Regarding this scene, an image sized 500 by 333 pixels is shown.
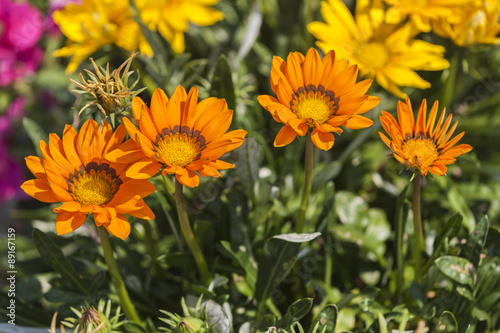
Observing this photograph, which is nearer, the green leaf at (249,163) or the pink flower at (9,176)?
the green leaf at (249,163)

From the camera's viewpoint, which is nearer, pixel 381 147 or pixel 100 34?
pixel 100 34

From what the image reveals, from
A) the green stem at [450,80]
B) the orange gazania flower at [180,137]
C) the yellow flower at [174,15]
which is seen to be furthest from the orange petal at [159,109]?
the green stem at [450,80]

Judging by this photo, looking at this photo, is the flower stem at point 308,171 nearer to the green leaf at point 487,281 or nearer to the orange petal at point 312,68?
the orange petal at point 312,68

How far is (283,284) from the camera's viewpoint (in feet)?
4.30

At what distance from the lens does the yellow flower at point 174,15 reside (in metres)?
1.33

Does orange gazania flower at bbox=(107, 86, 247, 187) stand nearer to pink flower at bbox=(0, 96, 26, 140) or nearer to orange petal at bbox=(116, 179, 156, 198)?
orange petal at bbox=(116, 179, 156, 198)

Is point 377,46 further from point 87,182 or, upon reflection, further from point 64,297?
point 64,297

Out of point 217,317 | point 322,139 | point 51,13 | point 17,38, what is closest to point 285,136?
point 322,139

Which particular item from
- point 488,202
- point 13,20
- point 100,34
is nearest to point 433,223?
point 488,202

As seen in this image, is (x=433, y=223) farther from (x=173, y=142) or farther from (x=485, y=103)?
(x=173, y=142)

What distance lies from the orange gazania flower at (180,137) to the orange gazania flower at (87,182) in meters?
0.05

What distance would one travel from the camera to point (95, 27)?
4.08ft

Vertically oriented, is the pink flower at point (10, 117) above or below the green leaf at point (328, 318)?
above

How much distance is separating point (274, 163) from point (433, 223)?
19.2 inches
